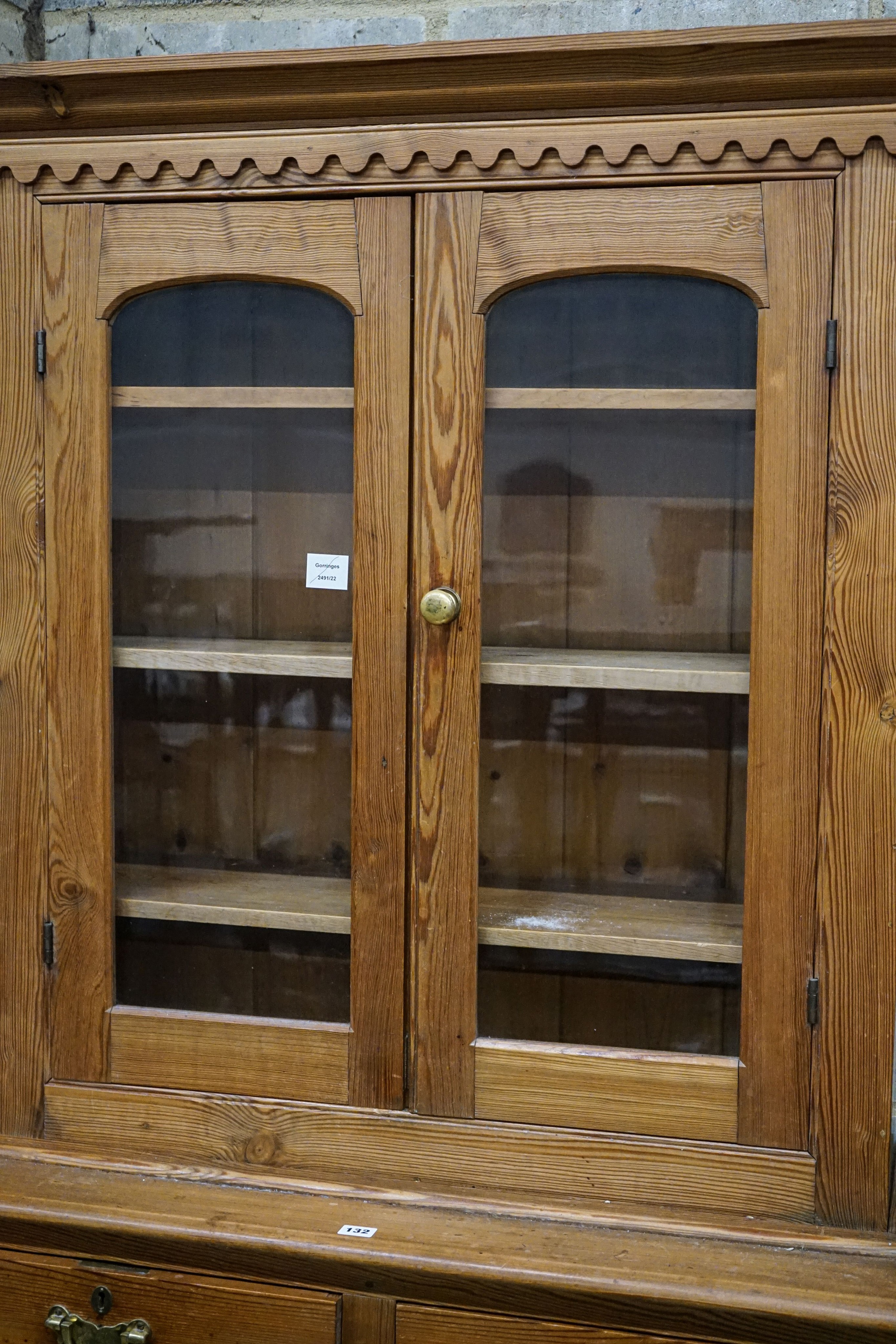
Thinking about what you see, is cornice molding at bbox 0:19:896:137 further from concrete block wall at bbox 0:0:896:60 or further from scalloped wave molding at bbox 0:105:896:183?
concrete block wall at bbox 0:0:896:60

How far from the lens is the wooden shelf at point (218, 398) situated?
1208 mm

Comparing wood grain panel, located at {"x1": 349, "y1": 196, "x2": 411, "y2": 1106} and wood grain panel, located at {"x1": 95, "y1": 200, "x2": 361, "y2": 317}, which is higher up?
wood grain panel, located at {"x1": 95, "y1": 200, "x2": 361, "y2": 317}

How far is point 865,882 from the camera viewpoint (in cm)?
110

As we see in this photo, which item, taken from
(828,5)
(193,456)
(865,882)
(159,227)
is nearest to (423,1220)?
(865,882)

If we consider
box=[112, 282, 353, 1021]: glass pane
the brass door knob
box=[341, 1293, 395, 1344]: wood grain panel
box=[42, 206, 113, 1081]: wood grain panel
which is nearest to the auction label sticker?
box=[112, 282, 353, 1021]: glass pane

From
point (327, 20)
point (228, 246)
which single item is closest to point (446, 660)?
point (228, 246)

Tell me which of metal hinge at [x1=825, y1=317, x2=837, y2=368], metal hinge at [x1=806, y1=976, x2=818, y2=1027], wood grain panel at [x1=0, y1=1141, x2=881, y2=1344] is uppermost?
metal hinge at [x1=825, y1=317, x2=837, y2=368]

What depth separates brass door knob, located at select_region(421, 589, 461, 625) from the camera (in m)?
1.15

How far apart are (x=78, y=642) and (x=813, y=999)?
84cm

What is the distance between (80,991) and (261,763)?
32cm

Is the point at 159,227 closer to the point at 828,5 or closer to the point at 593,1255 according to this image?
the point at 828,5

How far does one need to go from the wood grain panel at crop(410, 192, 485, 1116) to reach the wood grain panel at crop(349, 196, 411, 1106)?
15 mm

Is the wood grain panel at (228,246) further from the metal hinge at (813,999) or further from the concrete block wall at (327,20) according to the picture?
the metal hinge at (813,999)

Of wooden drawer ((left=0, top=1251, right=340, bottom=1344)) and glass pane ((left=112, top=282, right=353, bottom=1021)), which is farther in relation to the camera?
glass pane ((left=112, top=282, right=353, bottom=1021))
